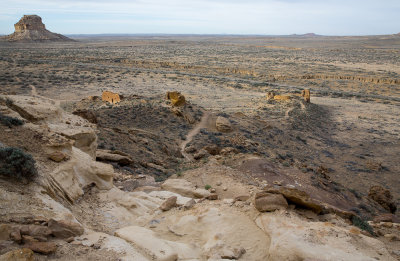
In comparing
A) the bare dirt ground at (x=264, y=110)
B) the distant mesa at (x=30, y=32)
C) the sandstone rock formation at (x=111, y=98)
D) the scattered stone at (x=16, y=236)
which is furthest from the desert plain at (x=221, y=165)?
the distant mesa at (x=30, y=32)

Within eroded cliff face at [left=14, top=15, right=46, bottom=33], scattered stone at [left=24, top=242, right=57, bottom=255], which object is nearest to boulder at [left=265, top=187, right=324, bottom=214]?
scattered stone at [left=24, top=242, right=57, bottom=255]

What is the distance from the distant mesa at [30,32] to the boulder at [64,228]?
386 ft

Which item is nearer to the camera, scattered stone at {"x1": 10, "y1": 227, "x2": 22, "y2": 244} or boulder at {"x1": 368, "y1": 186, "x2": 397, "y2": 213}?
scattered stone at {"x1": 10, "y1": 227, "x2": 22, "y2": 244}

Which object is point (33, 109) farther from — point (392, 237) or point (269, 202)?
point (392, 237)

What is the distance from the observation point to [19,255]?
14.5 feet

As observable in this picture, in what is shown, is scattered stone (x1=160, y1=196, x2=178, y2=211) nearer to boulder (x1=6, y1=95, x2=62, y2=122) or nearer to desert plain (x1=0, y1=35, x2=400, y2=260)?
desert plain (x1=0, y1=35, x2=400, y2=260)

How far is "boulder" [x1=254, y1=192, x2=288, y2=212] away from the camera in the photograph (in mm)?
7531

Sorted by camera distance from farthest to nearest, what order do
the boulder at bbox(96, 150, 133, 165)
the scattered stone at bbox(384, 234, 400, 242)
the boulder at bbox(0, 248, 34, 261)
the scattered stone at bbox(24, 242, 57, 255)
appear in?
the boulder at bbox(96, 150, 133, 165), the scattered stone at bbox(384, 234, 400, 242), the scattered stone at bbox(24, 242, 57, 255), the boulder at bbox(0, 248, 34, 261)

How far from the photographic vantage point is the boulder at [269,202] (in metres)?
7.53

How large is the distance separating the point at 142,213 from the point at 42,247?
368 centimetres

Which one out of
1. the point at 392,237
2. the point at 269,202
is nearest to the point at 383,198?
the point at 392,237

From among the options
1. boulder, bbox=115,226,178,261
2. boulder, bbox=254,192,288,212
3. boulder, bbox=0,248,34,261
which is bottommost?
boulder, bbox=115,226,178,261

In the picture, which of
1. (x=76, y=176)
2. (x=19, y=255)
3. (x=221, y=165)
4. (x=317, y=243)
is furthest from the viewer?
(x=221, y=165)

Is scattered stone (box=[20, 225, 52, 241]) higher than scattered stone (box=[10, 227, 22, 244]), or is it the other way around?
scattered stone (box=[10, 227, 22, 244])
